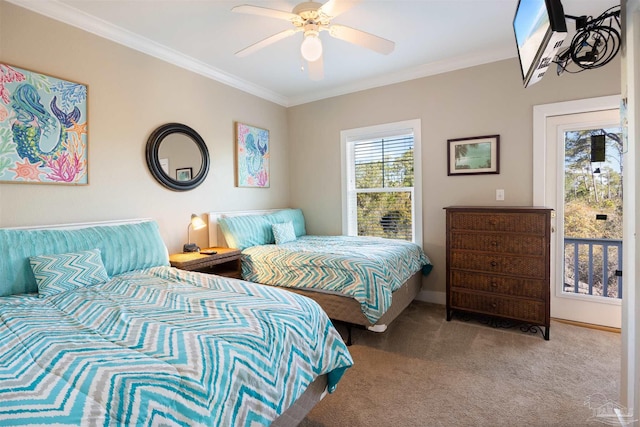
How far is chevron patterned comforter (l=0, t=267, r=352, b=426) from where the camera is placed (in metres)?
0.85

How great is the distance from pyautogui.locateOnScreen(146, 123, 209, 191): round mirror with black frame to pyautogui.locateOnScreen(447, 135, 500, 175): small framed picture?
2697 millimetres

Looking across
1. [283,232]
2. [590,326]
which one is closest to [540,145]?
[590,326]

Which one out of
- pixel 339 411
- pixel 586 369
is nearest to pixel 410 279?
pixel 586 369

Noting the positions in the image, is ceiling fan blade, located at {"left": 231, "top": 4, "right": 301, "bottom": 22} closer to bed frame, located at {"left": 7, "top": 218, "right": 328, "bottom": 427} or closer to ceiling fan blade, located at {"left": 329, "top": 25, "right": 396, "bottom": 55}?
ceiling fan blade, located at {"left": 329, "top": 25, "right": 396, "bottom": 55}

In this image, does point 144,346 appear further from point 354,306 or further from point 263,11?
point 263,11

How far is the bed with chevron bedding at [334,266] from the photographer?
246 centimetres

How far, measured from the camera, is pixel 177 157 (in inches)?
122

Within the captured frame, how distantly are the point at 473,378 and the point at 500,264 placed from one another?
1129mm

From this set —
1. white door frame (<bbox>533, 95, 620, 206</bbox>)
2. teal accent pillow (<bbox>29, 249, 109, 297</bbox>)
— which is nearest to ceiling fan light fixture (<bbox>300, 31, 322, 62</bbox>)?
teal accent pillow (<bbox>29, 249, 109, 297</bbox>)

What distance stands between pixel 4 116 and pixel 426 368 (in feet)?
11.0

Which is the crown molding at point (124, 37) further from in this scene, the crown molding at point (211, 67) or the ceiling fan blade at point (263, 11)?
the ceiling fan blade at point (263, 11)

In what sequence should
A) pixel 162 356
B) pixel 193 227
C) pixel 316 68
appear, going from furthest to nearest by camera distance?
pixel 193 227 → pixel 316 68 → pixel 162 356

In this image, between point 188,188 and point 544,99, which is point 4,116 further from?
point 544,99

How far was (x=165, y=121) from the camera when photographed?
3014mm
